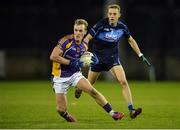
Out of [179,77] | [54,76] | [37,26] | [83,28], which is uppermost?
[83,28]

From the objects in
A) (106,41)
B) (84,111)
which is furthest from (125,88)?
(84,111)

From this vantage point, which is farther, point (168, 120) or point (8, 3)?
point (8, 3)

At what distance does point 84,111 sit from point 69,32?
771 inches

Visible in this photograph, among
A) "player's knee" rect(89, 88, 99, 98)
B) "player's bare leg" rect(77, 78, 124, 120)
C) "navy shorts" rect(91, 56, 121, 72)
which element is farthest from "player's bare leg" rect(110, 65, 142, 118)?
"player's knee" rect(89, 88, 99, 98)

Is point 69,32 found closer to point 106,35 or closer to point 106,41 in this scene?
point 106,41

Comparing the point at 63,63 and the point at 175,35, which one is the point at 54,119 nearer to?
the point at 63,63

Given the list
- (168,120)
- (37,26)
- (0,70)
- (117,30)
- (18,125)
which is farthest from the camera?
(37,26)

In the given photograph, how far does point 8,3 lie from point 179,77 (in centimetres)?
966

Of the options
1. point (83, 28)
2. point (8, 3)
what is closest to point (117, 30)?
point (83, 28)

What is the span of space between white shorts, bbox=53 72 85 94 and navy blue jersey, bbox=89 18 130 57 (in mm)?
1702

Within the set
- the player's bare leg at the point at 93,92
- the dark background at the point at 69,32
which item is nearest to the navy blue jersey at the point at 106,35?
the player's bare leg at the point at 93,92

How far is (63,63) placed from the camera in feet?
44.0

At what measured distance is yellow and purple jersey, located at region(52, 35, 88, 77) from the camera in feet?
44.3

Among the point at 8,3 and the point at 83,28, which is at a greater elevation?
the point at 83,28
